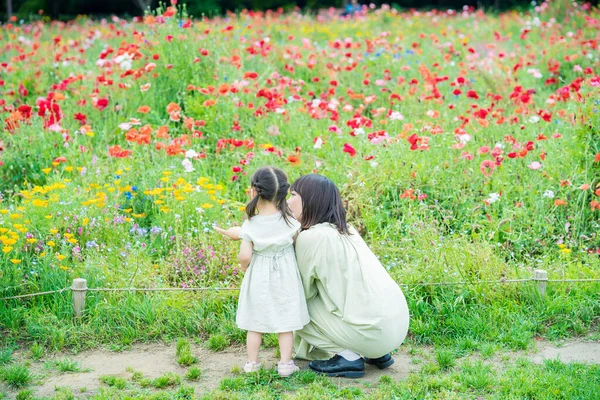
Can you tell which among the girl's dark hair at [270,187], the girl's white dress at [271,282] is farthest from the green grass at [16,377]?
the girl's dark hair at [270,187]

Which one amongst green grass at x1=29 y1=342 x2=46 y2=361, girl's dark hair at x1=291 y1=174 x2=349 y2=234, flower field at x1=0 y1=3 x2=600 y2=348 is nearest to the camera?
girl's dark hair at x1=291 y1=174 x2=349 y2=234

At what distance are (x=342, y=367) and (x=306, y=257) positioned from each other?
1.98 feet

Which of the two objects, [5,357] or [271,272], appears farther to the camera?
[5,357]

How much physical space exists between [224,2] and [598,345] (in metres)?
24.4

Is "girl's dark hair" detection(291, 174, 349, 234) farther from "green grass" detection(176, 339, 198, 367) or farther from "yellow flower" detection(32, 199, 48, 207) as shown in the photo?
"yellow flower" detection(32, 199, 48, 207)

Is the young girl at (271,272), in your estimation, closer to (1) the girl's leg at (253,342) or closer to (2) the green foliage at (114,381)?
(1) the girl's leg at (253,342)

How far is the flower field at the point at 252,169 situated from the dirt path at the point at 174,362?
0.29 metres

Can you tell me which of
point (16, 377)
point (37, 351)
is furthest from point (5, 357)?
point (16, 377)

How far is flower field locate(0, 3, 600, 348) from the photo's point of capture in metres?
4.70

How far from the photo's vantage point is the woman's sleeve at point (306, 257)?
145 inches

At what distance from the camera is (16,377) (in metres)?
3.64

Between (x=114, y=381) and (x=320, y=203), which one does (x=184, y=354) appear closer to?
(x=114, y=381)

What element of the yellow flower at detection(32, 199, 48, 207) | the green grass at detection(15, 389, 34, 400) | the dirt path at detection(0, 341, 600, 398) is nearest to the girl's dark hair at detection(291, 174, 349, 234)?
the dirt path at detection(0, 341, 600, 398)

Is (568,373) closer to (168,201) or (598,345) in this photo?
(598,345)
